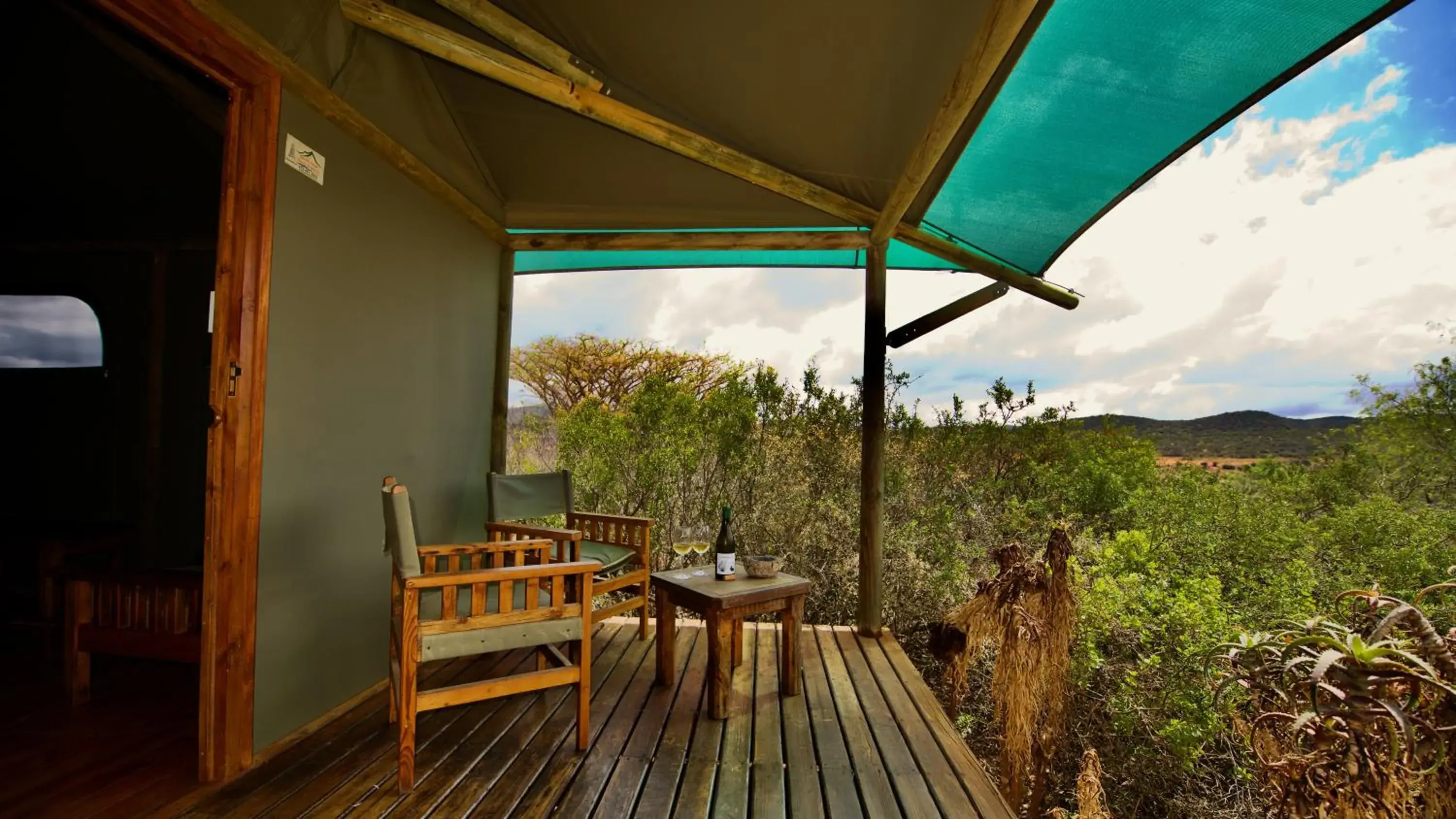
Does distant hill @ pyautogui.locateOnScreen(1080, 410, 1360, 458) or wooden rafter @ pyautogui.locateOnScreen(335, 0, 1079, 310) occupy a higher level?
wooden rafter @ pyautogui.locateOnScreen(335, 0, 1079, 310)

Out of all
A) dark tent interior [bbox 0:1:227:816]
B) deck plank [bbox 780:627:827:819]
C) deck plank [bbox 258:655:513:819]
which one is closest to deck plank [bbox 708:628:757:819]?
deck plank [bbox 780:627:827:819]

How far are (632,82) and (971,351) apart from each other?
5909 mm

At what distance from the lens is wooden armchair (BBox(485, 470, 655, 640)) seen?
3.32m

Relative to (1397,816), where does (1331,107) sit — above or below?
above

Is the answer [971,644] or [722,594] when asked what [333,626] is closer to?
[722,594]

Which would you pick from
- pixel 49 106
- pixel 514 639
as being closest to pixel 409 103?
pixel 49 106

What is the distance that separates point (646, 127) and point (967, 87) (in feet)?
4.93

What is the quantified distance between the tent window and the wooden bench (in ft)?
9.21

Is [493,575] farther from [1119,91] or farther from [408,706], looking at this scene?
[1119,91]

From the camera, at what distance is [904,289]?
6.46 metres

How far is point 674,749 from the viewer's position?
236 cm

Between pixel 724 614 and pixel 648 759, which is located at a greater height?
pixel 724 614

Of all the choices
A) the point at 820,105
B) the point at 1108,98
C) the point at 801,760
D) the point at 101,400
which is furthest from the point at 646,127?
the point at 101,400

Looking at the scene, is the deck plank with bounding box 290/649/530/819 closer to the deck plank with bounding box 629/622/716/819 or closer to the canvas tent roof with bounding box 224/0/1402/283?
the deck plank with bounding box 629/622/716/819
